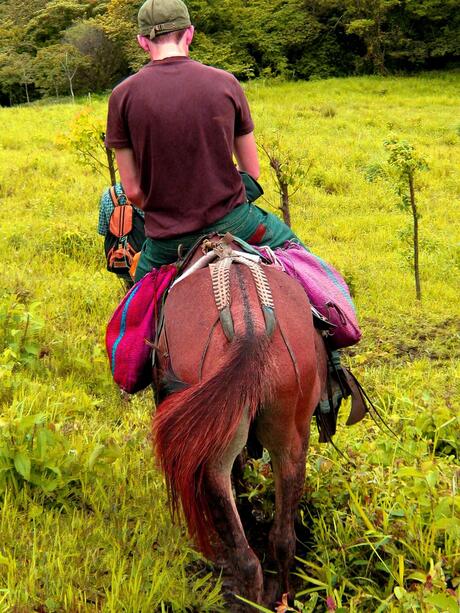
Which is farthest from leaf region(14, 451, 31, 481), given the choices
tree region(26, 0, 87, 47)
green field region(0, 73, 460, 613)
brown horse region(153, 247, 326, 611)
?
tree region(26, 0, 87, 47)

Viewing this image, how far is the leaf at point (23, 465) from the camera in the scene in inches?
126

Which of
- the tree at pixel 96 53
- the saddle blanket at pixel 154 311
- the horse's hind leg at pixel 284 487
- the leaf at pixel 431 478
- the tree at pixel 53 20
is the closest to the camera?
the horse's hind leg at pixel 284 487

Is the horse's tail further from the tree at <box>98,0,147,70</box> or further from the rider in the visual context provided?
the tree at <box>98,0,147,70</box>

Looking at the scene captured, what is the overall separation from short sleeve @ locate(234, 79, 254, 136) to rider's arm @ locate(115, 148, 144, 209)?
0.48 metres

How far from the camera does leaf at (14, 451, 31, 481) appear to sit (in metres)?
A: 3.20

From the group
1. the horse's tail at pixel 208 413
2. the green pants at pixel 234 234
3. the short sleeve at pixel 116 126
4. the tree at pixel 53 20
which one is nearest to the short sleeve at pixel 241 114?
the green pants at pixel 234 234

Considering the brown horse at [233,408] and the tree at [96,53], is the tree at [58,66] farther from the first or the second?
the brown horse at [233,408]

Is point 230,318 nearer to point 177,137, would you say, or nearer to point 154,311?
point 154,311

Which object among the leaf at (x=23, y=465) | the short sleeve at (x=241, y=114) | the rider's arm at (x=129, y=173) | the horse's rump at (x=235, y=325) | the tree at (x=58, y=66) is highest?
the short sleeve at (x=241, y=114)

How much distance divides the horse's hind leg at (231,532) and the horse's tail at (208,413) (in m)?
0.04

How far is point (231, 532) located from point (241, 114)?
1.72 m

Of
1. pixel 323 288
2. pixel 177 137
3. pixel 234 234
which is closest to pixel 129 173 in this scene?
pixel 177 137

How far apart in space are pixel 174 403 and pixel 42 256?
22.1 ft

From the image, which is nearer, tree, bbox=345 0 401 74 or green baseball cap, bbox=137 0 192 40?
green baseball cap, bbox=137 0 192 40
